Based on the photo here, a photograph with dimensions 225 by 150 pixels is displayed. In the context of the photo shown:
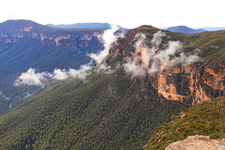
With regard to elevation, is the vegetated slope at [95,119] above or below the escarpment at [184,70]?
below

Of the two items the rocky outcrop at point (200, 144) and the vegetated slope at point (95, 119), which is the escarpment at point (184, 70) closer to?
the vegetated slope at point (95, 119)

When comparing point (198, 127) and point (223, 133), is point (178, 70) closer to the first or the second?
point (198, 127)

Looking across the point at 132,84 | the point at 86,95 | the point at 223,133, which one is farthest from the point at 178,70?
the point at 86,95

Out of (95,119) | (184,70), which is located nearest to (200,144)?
(184,70)

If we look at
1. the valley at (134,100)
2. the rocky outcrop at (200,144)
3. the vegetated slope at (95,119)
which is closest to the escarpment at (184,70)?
the valley at (134,100)

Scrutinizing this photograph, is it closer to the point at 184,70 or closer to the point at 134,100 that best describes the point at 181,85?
the point at 184,70

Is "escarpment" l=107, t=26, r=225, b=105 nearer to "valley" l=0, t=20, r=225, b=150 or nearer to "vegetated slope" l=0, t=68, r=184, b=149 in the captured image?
"valley" l=0, t=20, r=225, b=150
